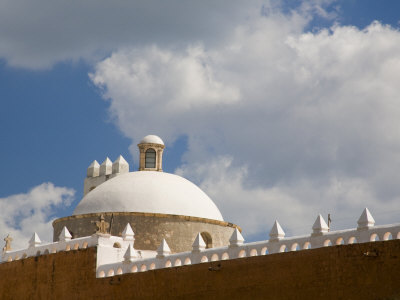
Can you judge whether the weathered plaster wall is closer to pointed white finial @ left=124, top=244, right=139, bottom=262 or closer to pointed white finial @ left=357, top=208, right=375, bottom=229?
pointed white finial @ left=124, top=244, right=139, bottom=262

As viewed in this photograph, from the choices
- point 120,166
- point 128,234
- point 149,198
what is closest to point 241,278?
point 128,234

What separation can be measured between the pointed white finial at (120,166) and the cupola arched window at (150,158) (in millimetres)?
11592

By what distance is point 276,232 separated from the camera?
65.6 ft

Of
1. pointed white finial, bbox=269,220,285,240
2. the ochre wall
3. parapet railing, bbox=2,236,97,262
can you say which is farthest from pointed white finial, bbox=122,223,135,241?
pointed white finial, bbox=269,220,285,240

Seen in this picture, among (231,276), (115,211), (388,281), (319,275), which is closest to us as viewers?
(388,281)

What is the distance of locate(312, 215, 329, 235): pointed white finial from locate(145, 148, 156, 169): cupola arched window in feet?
40.5

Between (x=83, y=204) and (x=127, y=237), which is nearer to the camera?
(x=127, y=237)

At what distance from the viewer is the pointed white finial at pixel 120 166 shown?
42147mm

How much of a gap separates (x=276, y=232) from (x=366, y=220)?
8.75 ft

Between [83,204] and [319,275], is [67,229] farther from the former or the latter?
[319,275]

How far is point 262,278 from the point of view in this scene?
19828 millimetres

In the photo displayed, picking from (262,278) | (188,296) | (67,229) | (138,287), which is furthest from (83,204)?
(262,278)

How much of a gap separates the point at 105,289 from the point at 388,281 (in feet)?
31.6

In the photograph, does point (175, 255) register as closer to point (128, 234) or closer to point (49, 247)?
point (128, 234)
